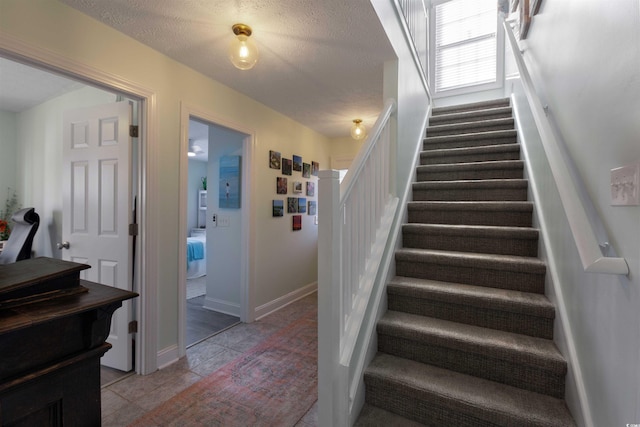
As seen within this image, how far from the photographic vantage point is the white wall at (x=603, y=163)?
81cm

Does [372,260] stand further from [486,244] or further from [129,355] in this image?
[129,355]

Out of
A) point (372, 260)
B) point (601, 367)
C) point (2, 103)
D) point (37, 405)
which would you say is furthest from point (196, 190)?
point (601, 367)

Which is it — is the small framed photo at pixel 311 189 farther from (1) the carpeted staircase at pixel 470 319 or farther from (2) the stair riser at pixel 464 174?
(1) the carpeted staircase at pixel 470 319

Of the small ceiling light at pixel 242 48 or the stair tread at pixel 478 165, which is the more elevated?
→ the small ceiling light at pixel 242 48

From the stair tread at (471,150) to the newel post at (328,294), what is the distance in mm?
1960

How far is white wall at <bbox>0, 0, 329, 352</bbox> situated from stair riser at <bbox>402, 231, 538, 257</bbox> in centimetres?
167

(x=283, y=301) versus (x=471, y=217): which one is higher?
(x=471, y=217)

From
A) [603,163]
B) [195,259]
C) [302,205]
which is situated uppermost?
[603,163]

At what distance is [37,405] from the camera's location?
714 mm

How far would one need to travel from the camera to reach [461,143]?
2998 mm

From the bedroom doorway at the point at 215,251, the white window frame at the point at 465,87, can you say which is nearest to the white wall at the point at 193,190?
the bedroom doorway at the point at 215,251

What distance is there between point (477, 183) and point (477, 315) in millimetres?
1167

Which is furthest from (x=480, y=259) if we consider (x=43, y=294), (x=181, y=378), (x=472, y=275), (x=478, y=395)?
→ (x=181, y=378)

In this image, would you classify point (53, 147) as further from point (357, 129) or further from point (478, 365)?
point (478, 365)
